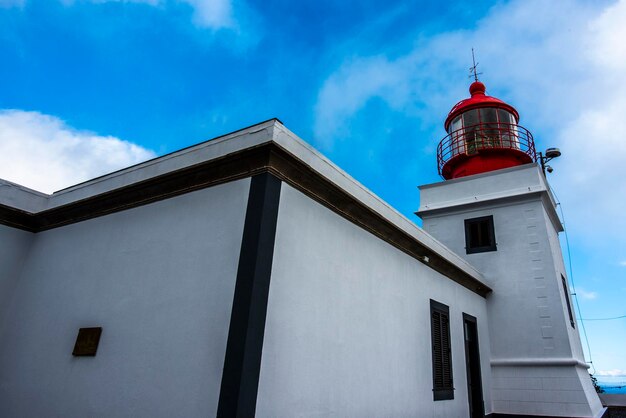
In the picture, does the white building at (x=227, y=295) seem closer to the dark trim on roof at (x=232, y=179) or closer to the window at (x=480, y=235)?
the dark trim on roof at (x=232, y=179)

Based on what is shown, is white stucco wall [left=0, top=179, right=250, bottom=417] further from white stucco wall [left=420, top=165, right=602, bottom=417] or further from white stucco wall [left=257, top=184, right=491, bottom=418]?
white stucco wall [left=420, top=165, right=602, bottom=417]

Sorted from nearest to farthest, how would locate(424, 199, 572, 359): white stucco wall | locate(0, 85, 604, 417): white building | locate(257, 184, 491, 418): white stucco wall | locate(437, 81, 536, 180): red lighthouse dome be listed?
locate(0, 85, 604, 417): white building
locate(257, 184, 491, 418): white stucco wall
locate(424, 199, 572, 359): white stucco wall
locate(437, 81, 536, 180): red lighthouse dome

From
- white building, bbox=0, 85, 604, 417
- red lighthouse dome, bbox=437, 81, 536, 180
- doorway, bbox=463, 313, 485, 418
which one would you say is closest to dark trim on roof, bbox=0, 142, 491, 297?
white building, bbox=0, 85, 604, 417

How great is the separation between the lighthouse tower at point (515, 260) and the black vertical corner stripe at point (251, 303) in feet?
22.3

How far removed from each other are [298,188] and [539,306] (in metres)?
7.13

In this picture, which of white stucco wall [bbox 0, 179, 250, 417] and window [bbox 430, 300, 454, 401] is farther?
window [bbox 430, 300, 454, 401]

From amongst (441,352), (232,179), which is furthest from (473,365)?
(232,179)

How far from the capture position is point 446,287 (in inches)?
297

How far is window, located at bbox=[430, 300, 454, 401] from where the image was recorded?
6549mm

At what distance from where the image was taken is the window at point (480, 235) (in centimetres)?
991

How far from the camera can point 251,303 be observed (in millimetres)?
3516

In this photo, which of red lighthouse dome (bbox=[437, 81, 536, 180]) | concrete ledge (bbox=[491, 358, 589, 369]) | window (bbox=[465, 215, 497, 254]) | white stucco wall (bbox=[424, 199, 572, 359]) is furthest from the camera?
red lighthouse dome (bbox=[437, 81, 536, 180])

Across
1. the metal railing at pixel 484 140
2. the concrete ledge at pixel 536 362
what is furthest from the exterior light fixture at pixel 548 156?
the concrete ledge at pixel 536 362

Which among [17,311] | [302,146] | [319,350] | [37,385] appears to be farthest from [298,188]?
[17,311]
